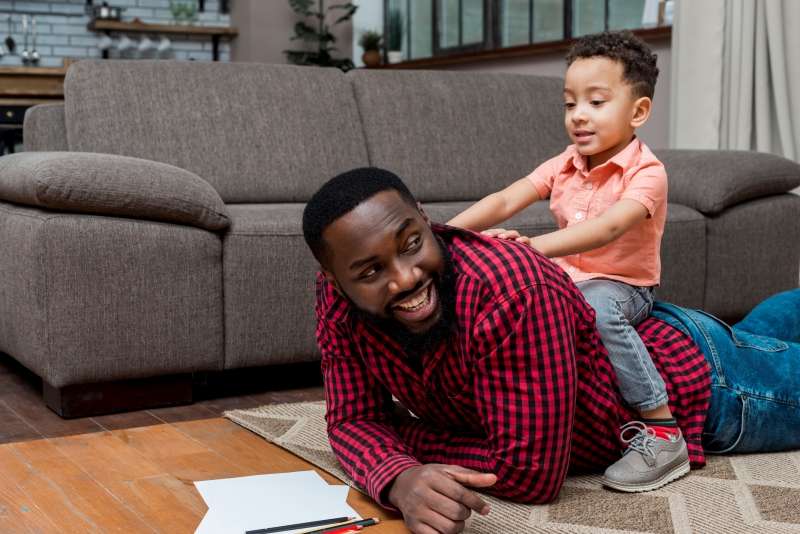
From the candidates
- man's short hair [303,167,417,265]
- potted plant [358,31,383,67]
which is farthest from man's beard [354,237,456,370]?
potted plant [358,31,383,67]

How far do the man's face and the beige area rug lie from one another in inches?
14.6

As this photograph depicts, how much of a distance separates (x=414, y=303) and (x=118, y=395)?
1.16 metres

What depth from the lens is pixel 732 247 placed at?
3043 mm

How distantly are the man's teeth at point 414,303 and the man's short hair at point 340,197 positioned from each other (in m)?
0.13

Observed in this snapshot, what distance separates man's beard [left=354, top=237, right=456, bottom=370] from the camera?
1.43m

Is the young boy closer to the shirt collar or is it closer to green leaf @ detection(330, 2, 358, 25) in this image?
the shirt collar

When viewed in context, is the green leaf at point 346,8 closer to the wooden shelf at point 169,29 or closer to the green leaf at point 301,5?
the green leaf at point 301,5

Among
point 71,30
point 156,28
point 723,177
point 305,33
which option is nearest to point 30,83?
point 71,30

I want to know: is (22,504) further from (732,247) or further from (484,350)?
(732,247)

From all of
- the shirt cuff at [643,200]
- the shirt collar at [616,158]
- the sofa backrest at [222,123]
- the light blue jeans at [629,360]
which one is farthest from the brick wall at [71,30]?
the light blue jeans at [629,360]

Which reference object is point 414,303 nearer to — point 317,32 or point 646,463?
point 646,463

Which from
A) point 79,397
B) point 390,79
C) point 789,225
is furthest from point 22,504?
point 789,225

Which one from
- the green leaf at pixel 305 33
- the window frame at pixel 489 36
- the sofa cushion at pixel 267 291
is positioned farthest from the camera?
the green leaf at pixel 305 33

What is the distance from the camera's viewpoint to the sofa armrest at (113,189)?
7.14 feet
